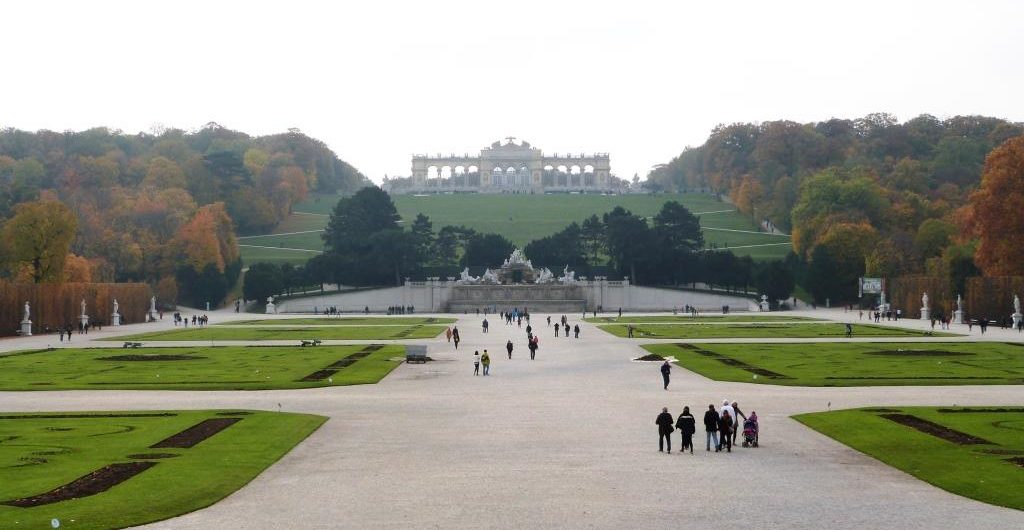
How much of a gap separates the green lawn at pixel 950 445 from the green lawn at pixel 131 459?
929 centimetres

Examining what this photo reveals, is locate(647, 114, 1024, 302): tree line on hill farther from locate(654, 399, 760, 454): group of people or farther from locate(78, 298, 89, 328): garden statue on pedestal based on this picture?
locate(654, 399, 760, 454): group of people

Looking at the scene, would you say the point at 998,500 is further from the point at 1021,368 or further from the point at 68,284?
the point at 68,284

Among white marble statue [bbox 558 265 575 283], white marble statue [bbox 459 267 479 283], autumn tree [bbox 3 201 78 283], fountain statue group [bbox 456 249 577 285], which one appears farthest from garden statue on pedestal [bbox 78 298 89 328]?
white marble statue [bbox 558 265 575 283]

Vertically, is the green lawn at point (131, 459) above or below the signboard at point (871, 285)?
below

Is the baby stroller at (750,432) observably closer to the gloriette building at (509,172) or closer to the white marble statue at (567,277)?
the white marble statue at (567,277)

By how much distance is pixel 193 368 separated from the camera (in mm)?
36000

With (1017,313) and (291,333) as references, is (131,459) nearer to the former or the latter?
(291,333)

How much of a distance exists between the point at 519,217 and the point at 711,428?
369 ft

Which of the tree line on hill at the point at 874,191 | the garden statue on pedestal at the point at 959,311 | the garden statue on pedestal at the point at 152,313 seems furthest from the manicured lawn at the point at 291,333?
the tree line on hill at the point at 874,191

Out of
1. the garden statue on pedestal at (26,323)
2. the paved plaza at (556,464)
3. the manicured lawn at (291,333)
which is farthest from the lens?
the garden statue on pedestal at (26,323)

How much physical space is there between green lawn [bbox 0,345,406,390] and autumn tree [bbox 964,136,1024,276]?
106ft

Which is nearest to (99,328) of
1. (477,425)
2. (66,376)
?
(66,376)

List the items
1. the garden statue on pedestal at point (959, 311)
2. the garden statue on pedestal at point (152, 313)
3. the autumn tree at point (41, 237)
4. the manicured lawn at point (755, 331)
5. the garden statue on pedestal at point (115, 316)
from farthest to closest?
1. the garden statue on pedestal at point (152, 313)
2. the garden statue on pedestal at point (115, 316)
3. the autumn tree at point (41, 237)
4. the garden statue on pedestal at point (959, 311)
5. the manicured lawn at point (755, 331)

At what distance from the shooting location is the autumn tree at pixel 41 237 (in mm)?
64875
